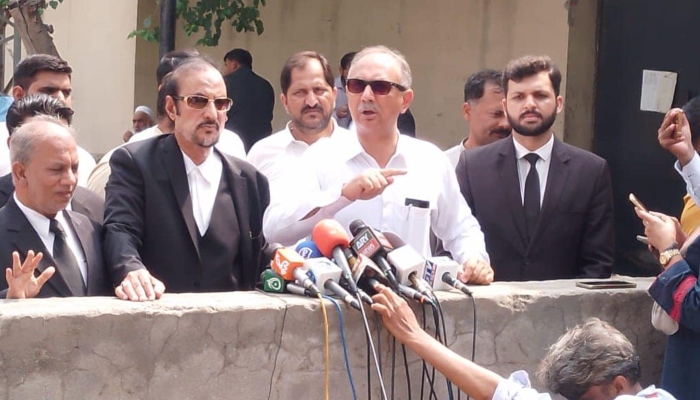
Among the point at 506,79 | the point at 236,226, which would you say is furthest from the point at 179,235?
the point at 506,79

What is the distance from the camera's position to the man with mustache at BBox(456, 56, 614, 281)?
16.2 feet

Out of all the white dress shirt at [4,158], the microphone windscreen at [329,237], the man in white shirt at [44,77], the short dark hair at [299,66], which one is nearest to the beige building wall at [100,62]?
the man in white shirt at [44,77]

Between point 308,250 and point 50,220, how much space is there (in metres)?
0.92

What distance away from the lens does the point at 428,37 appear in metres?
9.41

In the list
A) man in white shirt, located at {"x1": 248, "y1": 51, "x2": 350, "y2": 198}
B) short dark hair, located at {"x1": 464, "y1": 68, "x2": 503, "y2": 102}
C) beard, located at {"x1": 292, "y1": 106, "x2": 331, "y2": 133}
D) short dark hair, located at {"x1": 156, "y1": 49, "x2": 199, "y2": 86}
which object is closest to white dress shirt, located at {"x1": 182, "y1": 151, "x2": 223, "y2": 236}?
man in white shirt, located at {"x1": 248, "y1": 51, "x2": 350, "y2": 198}

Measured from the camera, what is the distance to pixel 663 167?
26.4ft

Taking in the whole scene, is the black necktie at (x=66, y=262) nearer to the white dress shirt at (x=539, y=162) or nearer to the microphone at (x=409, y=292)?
the microphone at (x=409, y=292)

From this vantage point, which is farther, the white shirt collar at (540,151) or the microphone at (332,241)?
the white shirt collar at (540,151)

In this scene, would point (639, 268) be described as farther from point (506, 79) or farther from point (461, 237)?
point (461, 237)

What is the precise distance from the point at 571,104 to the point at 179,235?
16.2ft

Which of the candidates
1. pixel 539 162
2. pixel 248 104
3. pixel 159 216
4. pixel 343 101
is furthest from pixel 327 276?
pixel 248 104

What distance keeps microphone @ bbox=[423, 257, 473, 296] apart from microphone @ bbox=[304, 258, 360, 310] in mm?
390

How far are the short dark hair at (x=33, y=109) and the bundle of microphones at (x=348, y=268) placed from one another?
1685mm

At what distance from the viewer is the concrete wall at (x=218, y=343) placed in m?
3.57
